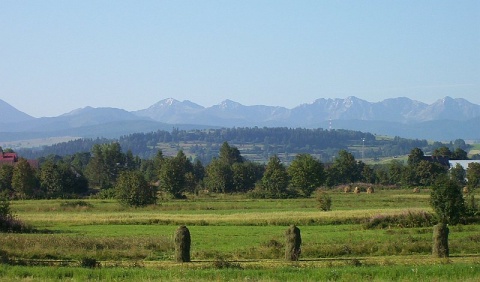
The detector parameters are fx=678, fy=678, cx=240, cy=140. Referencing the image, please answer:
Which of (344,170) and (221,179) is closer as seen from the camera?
(221,179)

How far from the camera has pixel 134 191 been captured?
2874 inches

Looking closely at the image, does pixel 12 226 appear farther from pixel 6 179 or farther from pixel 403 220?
pixel 6 179

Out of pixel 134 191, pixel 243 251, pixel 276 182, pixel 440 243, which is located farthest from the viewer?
pixel 276 182

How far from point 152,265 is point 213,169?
3320 inches

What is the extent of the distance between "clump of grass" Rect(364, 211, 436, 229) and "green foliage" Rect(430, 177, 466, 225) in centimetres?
78

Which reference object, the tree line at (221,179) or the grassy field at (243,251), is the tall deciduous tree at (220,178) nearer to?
the tree line at (221,179)

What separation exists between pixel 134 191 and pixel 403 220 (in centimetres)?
3518

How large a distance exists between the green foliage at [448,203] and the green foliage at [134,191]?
35907 millimetres

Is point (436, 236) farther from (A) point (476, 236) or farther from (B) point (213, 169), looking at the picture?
(B) point (213, 169)

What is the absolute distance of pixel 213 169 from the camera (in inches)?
4382

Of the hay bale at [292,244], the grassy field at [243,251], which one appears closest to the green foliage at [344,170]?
the grassy field at [243,251]

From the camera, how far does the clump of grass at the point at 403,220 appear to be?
1794 inches

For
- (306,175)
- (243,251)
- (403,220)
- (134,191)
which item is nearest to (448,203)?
(403,220)

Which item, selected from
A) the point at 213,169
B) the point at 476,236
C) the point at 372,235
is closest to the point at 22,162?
the point at 213,169
